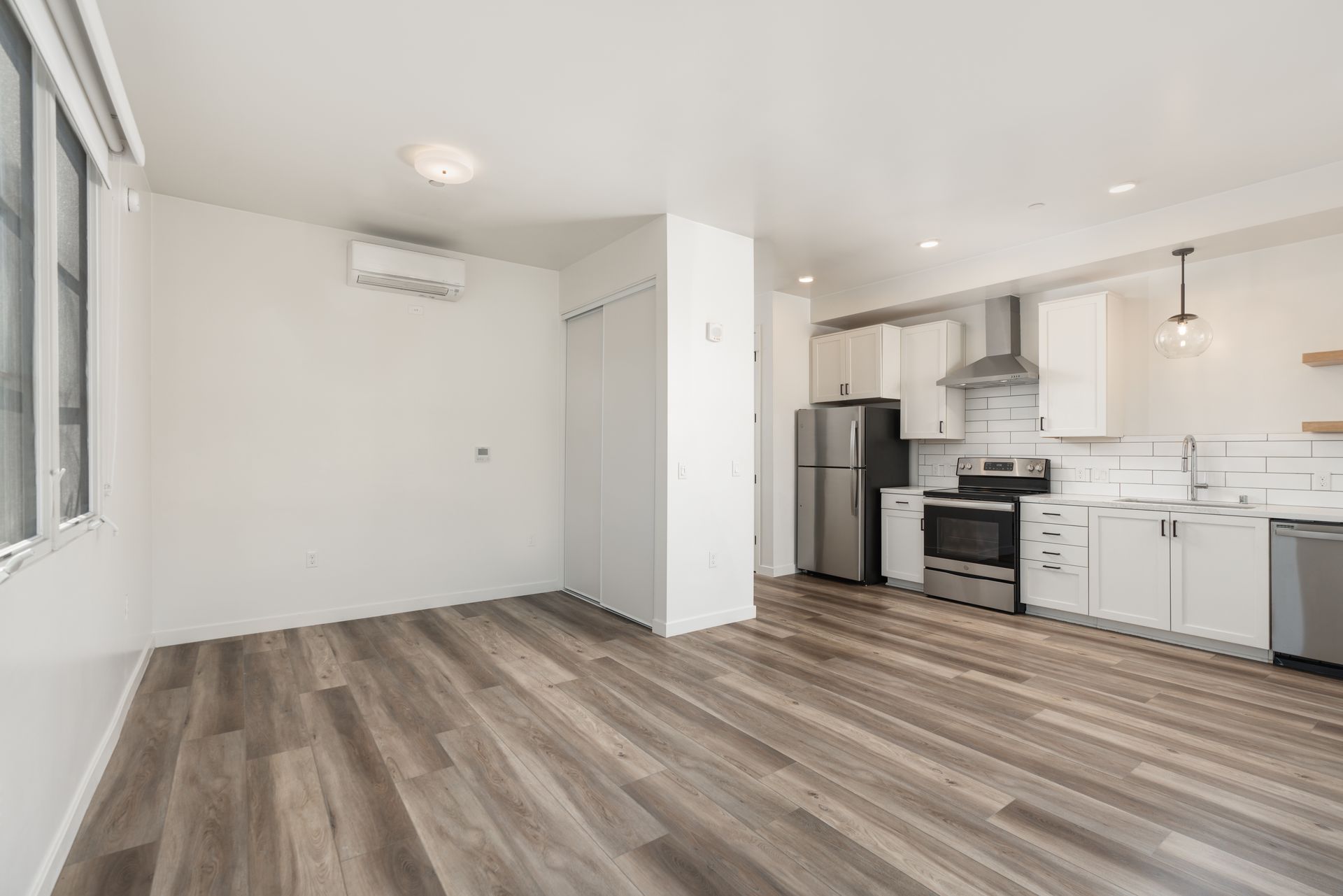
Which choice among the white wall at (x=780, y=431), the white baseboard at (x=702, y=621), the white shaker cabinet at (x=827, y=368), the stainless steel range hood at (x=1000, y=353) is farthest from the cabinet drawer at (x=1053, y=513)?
the white baseboard at (x=702, y=621)

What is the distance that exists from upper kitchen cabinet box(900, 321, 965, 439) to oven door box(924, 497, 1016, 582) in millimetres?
714

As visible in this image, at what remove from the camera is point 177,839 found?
190 centimetres

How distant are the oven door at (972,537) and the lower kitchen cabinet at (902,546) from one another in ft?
0.49

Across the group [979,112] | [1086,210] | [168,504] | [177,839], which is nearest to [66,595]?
[177,839]

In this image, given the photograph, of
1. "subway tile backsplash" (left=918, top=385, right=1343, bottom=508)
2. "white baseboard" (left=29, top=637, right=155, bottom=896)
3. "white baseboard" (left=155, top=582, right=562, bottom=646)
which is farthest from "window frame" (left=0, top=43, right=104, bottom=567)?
"subway tile backsplash" (left=918, top=385, right=1343, bottom=508)

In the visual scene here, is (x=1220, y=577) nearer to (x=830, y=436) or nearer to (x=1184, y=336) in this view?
(x=1184, y=336)

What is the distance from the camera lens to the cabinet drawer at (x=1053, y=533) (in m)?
4.24

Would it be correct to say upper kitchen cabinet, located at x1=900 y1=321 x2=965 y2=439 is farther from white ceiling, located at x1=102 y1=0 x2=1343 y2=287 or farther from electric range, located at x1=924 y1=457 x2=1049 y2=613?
white ceiling, located at x1=102 y1=0 x2=1343 y2=287

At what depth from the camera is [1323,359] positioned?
3.54 meters

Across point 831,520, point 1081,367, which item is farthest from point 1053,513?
point 831,520

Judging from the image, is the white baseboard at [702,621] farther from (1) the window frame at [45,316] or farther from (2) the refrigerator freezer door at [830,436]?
(1) the window frame at [45,316]

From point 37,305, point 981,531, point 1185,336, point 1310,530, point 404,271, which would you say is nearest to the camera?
point 37,305

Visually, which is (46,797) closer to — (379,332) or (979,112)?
(379,332)

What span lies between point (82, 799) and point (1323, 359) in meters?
6.00
